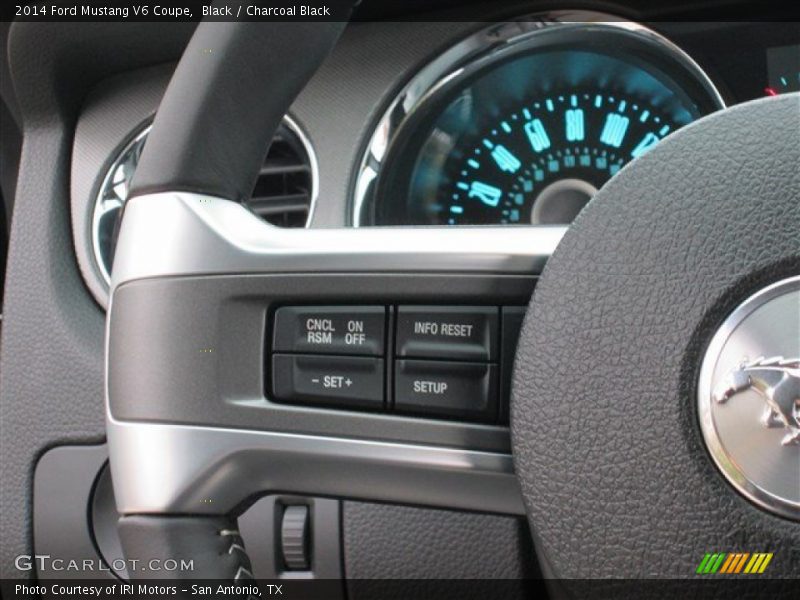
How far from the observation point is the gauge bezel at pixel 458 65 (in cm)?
118

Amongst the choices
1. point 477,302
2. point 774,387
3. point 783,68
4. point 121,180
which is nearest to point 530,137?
point 783,68

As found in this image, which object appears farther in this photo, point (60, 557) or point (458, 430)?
point (60, 557)

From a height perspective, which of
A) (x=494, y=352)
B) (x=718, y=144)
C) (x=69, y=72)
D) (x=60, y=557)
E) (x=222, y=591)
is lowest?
(x=60, y=557)

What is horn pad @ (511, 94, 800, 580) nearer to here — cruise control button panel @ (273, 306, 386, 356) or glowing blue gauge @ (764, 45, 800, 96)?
cruise control button panel @ (273, 306, 386, 356)

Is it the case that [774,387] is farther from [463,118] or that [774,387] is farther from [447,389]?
[463,118]

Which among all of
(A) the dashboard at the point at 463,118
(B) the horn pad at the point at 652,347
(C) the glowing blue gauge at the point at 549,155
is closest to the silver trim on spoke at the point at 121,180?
(A) the dashboard at the point at 463,118

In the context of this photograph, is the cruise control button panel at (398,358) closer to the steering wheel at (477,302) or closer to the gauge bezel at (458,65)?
the steering wheel at (477,302)

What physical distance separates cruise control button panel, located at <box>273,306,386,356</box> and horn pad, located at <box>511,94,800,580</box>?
0.35 feet

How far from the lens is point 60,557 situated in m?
1.13

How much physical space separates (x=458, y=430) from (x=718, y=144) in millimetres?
220

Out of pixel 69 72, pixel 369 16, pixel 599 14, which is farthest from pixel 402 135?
pixel 69 72

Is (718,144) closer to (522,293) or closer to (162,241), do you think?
(522,293)

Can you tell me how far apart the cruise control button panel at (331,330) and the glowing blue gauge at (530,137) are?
495mm

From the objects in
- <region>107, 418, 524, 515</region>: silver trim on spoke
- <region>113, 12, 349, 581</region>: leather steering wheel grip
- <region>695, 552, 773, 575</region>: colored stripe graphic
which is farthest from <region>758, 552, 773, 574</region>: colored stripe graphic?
<region>113, 12, 349, 581</region>: leather steering wheel grip
